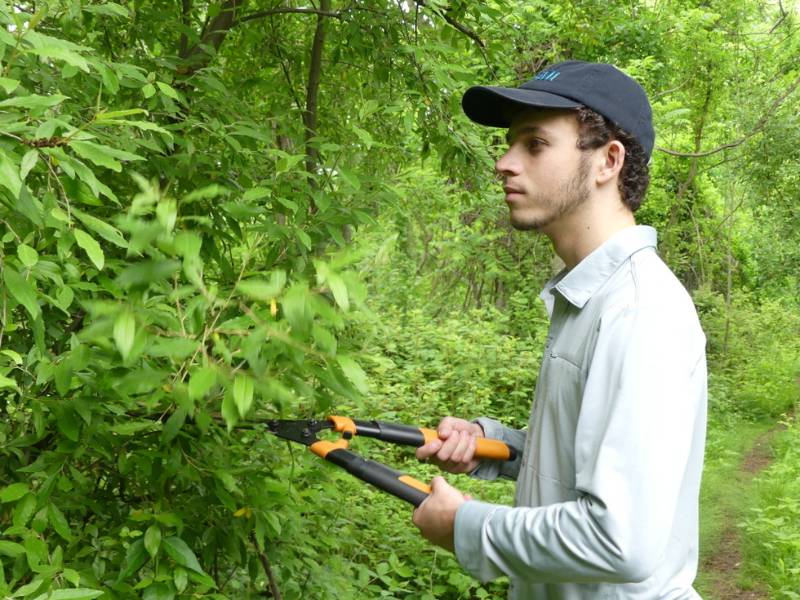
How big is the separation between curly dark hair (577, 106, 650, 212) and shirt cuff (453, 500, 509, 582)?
812mm

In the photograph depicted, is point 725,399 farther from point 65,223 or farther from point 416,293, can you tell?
point 65,223

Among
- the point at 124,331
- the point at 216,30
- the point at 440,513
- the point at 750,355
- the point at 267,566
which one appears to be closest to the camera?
the point at 124,331

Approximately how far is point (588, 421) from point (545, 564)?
10.9 inches

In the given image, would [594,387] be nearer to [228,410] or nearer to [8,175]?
[228,410]

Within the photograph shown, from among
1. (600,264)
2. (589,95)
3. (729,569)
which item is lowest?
(729,569)

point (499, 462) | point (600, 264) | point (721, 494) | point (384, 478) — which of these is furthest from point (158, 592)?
point (721, 494)

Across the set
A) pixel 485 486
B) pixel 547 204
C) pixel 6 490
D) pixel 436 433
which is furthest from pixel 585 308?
pixel 485 486

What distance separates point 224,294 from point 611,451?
31.9 inches

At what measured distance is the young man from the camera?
5.11ft

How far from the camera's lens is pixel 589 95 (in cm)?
199

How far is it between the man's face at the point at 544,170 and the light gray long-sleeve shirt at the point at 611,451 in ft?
0.54

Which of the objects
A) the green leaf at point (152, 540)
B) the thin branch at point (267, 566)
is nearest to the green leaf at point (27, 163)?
the green leaf at point (152, 540)

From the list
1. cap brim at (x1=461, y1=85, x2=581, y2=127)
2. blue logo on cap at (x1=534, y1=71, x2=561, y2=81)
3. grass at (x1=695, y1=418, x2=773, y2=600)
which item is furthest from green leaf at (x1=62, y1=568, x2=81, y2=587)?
grass at (x1=695, y1=418, x2=773, y2=600)

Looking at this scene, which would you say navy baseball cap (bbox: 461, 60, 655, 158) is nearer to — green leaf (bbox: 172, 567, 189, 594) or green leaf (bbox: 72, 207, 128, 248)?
green leaf (bbox: 72, 207, 128, 248)
